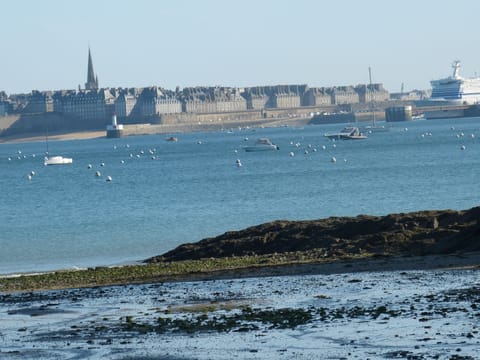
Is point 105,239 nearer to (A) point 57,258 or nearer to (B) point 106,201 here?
(A) point 57,258

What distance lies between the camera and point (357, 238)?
27984mm

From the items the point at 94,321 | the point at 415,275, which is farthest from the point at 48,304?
the point at 415,275

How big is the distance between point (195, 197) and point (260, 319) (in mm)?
46592

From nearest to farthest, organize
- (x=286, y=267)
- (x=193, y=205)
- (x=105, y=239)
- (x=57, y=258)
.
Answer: (x=286, y=267), (x=57, y=258), (x=105, y=239), (x=193, y=205)

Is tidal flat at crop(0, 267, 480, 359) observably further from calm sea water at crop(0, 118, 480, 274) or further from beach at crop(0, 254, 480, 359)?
calm sea water at crop(0, 118, 480, 274)

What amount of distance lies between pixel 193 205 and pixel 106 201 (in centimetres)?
903

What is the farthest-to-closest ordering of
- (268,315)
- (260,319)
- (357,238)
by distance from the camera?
(357,238), (268,315), (260,319)

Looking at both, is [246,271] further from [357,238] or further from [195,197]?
[195,197]

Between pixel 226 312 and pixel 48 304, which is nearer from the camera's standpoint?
pixel 226 312

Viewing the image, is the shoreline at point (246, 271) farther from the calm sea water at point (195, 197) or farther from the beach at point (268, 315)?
the calm sea water at point (195, 197)

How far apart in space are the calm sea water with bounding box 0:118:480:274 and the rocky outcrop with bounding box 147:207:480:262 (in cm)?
456

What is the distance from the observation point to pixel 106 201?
215 feet

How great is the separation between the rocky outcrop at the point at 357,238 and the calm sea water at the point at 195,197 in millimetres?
4557

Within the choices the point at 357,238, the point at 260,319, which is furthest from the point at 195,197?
the point at 260,319
